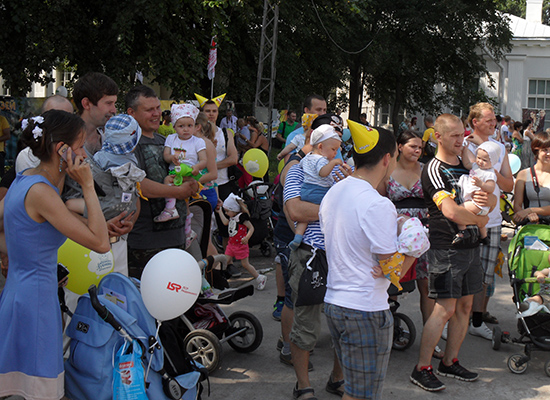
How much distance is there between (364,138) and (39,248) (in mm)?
1696

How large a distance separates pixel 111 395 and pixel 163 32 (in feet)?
37.0

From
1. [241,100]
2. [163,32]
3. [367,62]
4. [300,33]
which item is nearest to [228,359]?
[163,32]

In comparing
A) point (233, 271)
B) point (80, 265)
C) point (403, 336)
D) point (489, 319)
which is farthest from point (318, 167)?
point (233, 271)

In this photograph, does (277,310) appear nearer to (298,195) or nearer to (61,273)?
(298,195)

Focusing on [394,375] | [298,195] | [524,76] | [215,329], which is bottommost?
[394,375]

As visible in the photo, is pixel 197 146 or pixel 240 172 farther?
pixel 240 172

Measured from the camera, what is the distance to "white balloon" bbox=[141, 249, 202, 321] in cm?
326

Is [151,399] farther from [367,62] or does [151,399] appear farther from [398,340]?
[367,62]

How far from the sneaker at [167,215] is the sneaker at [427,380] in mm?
2171

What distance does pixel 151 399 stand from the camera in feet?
10.2

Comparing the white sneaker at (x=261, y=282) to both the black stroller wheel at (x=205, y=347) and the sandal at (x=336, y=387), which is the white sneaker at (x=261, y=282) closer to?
the black stroller wheel at (x=205, y=347)

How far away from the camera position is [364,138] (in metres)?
2.96

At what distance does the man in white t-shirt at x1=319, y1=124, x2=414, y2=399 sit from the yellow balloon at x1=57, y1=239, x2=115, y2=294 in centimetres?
142

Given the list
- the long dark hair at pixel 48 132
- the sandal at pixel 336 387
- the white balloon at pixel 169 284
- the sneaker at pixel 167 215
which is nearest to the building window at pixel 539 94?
the sandal at pixel 336 387
